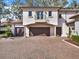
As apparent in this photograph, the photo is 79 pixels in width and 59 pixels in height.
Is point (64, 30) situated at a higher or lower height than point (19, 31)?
higher

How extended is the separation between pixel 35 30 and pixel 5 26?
363 inches

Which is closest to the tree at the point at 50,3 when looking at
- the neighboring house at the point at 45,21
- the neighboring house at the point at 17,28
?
the neighboring house at the point at 17,28

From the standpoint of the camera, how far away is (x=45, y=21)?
148 feet

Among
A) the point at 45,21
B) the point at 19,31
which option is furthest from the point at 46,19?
the point at 19,31

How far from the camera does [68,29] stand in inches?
1785

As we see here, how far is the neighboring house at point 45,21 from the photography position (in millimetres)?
45438

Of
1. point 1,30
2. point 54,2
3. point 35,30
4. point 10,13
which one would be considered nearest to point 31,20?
point 35,30

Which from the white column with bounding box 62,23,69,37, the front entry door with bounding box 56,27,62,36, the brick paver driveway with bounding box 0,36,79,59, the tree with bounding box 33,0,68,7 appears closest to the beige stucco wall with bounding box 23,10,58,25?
the front entry door with bounding box 56,27,62,36

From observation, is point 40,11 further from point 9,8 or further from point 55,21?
point 9,8

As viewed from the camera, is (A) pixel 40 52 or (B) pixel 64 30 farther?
(B) pixel 64 30

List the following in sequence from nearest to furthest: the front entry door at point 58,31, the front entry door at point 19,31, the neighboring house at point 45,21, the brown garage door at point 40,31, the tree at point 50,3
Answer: the neighboring house at point 45,21 → the brown garage door at point 40,31 → the front entry door at point 58,31 → the front entry door at point 19,31 → the tree at point 50,3

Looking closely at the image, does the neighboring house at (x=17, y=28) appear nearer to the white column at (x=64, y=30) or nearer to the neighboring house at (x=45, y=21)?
the neighboring house at (x=45, y=21)

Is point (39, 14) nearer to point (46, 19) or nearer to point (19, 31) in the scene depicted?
point (46, 19)

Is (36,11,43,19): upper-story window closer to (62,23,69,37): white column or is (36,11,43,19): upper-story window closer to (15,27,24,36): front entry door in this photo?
(62,23,69,37): white column
